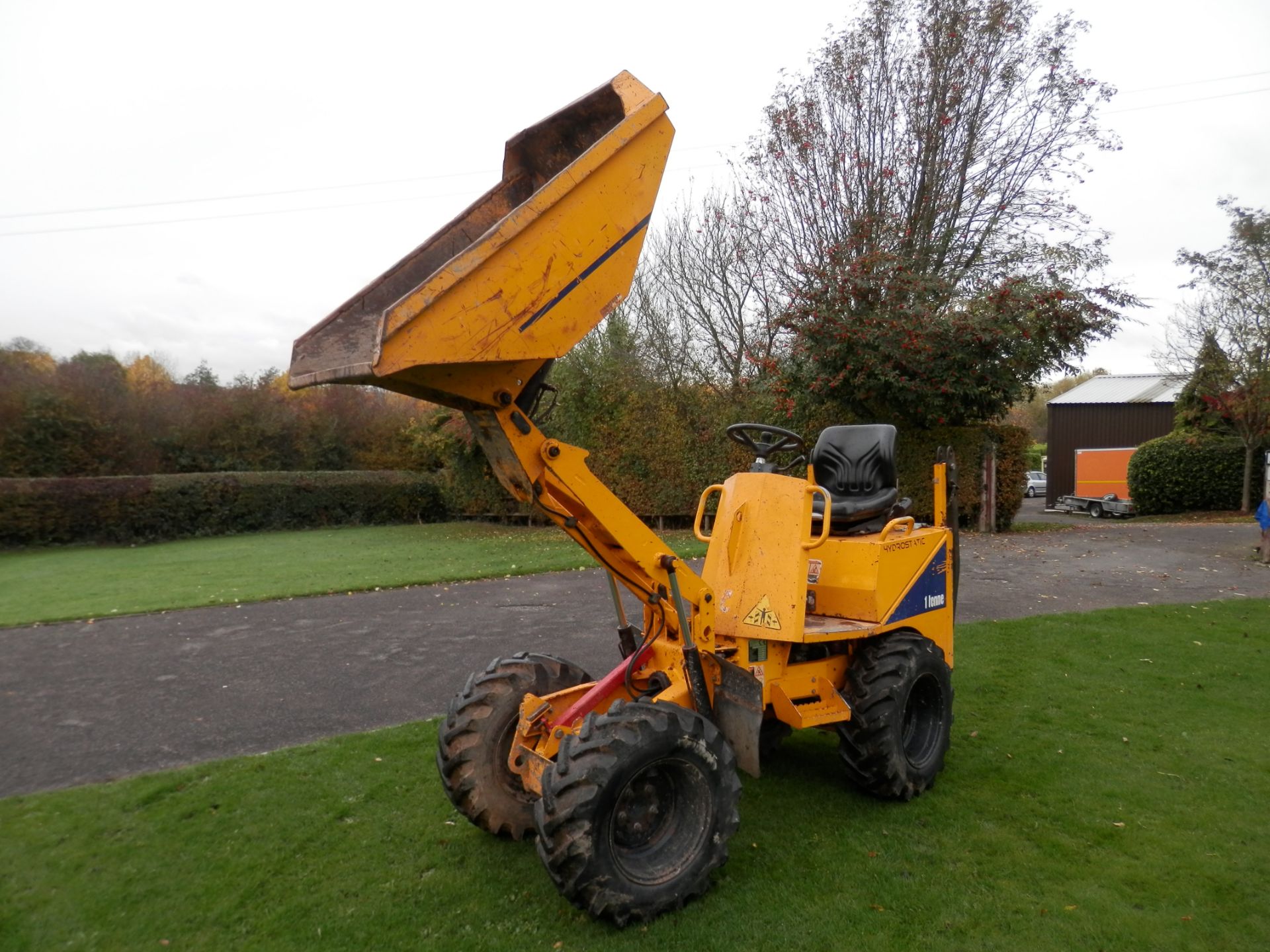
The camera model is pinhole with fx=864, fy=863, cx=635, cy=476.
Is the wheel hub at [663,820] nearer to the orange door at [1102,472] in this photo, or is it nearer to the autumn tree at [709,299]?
the autumn tree at [709,299]

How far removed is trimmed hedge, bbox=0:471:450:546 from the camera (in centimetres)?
1998

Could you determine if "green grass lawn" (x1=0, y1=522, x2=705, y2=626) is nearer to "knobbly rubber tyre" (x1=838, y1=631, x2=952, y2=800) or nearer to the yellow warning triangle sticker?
"knobbly rubber tyre" (x1=838, y1=631, x2=952, y2=800)

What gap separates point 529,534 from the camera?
20016 mm

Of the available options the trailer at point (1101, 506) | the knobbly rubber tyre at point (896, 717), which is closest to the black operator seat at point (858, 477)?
the knobbly rubber tyre at point (896, 717)

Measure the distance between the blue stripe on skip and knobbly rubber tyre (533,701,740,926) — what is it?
5.30 ft

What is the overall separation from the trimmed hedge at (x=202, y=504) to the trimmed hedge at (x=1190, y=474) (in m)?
21.7

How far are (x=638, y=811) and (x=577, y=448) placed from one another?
1.56 meters

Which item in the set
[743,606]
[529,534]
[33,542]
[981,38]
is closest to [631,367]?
[529,534]

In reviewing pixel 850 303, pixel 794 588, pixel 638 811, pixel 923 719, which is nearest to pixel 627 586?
pixel 794 588

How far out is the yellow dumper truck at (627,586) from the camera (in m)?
3.27

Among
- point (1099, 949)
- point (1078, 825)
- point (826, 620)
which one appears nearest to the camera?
point (1099, 949)

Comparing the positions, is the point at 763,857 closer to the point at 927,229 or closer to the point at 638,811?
the point at 638,811

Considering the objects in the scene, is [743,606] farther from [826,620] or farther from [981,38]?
[981,38]

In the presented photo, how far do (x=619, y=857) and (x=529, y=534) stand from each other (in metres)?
16.6
